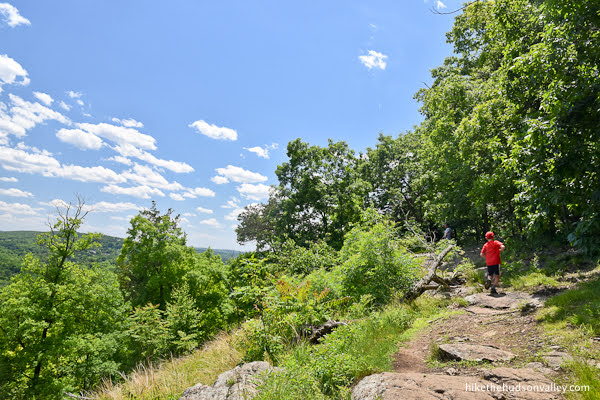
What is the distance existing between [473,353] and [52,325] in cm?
2030

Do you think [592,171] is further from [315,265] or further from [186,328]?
[186,328]

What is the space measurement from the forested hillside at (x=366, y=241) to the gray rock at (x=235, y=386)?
1.73 feet

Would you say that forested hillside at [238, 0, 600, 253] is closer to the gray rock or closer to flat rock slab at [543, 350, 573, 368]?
flat rock slab at [543, 350, 573, 368]

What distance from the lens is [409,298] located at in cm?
816

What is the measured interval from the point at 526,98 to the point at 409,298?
22.4 feet

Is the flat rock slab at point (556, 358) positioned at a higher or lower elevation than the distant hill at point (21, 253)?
higher

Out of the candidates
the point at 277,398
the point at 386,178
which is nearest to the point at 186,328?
the point at 277,398

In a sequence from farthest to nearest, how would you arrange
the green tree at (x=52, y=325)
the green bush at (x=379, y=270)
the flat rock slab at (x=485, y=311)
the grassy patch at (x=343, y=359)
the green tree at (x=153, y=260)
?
the green tree at (x=153, y=260)
the green tree at (x=52, y=325)
the green bush at (x=379, y=270)
the flat rock slab at (x=485, y=311)
the grassy patch at (x=343, y=359)

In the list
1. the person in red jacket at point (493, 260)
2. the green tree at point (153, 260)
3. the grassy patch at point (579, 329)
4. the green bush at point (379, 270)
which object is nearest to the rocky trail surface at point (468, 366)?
the grassy patch at point (579, 329)

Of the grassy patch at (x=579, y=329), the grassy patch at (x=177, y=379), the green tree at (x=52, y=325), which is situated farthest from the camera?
the green tree at (x=52, y=325)

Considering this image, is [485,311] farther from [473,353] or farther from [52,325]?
[52,325]

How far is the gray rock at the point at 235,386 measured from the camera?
422cm

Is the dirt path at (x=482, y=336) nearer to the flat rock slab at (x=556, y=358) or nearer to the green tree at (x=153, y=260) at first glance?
the flat rock slab at (x=556, y=358)

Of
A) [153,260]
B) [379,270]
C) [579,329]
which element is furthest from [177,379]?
[153,260]
